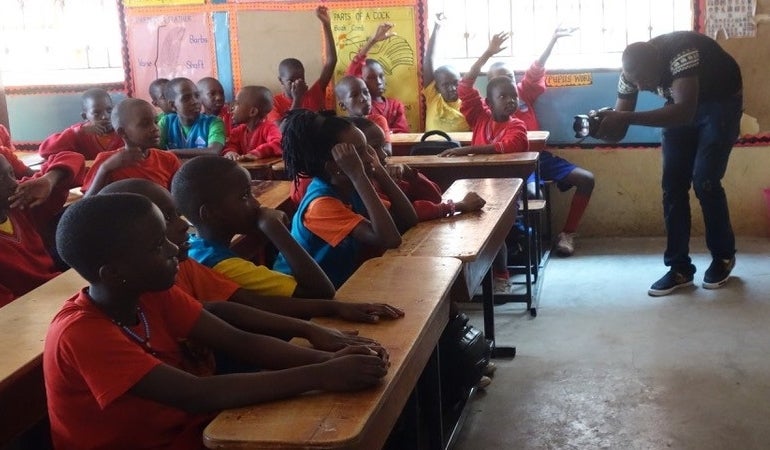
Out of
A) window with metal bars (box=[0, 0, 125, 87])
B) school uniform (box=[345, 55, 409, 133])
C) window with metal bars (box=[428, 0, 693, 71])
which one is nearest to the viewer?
window with metal bars (box=[428, 0, 693, 71])

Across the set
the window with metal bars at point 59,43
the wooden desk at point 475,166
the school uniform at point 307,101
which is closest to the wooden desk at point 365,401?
the wooden desk at point 475,166

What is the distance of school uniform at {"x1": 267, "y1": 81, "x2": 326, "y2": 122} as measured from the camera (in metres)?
6.16

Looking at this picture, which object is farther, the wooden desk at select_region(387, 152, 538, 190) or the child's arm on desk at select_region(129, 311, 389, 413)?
the wooden desk at select_region(387, 152, 538, 190)

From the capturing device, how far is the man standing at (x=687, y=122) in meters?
4.31

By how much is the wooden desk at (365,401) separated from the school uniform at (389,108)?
3.64 m

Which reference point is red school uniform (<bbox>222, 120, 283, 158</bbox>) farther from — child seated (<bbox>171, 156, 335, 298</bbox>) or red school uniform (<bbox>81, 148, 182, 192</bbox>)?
child seated (<bbox>171, 156, 335, 298</bbox>)

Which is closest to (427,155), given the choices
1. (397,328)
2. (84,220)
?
(397,328)

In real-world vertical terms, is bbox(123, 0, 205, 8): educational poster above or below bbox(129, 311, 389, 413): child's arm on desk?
above

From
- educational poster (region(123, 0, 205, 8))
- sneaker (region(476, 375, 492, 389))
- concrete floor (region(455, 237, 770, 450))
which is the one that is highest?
educational poster (region(123, 0, 205, 8))

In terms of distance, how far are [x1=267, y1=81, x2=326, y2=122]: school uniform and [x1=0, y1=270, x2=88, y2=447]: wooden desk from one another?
3.90m

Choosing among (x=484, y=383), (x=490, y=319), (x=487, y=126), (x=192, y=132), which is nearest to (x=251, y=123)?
(x=192, y=132)

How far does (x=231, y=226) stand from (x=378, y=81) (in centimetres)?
367

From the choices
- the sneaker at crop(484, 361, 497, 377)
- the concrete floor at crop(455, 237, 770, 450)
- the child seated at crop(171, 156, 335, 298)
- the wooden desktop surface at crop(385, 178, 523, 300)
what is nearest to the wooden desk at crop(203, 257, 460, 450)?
the child seated at crop(171, 156, 335, 298)

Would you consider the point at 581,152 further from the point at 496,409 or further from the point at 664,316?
the point at 496,409
